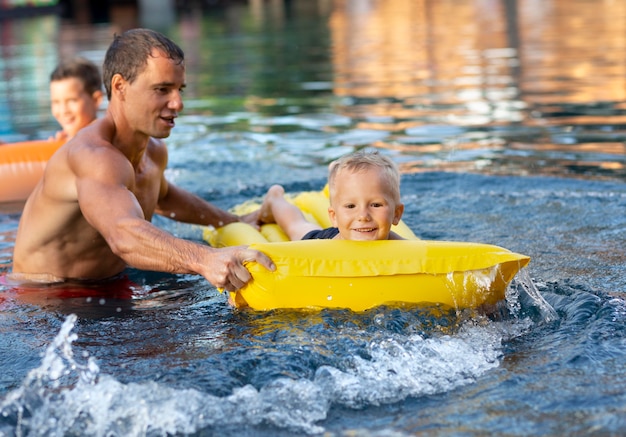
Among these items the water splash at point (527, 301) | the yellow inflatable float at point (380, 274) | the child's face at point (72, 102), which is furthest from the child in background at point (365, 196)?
the child's face at point (72, 102)

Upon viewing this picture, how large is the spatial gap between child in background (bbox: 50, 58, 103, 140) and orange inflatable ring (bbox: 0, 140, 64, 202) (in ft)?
1.16

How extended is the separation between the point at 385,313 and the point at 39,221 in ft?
6.00

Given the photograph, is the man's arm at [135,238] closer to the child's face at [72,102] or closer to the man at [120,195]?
the man at [120,195]

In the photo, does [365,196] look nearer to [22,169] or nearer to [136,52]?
[136,52]

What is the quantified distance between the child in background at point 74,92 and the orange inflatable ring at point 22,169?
0.35 metres

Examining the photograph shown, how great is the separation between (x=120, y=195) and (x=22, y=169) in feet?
9.92

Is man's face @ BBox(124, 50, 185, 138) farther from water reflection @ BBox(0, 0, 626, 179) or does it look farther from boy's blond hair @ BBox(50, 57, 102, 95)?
water reflection @ BBox(0, 0, 626, 179)

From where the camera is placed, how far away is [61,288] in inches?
182

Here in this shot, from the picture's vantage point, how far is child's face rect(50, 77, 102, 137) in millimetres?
6469

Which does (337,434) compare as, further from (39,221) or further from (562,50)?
(562,50)

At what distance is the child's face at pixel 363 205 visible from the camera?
4.00 m

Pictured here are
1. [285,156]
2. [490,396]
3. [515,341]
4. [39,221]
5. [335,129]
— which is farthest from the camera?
[335,129]

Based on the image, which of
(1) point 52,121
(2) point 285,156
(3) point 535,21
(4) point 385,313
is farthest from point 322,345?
(3) point 535,21

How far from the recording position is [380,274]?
3879 mm
